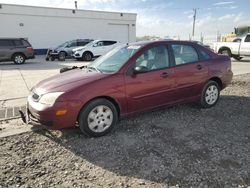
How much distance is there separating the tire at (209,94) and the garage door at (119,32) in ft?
83.1

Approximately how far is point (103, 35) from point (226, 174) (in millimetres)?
27734

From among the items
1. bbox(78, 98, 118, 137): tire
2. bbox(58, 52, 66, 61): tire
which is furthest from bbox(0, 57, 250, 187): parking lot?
bbox(58, 52, 66, 61): tire

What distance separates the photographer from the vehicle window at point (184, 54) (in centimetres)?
494

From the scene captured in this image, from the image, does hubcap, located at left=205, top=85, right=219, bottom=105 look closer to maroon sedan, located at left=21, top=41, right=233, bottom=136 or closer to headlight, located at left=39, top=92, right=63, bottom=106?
maroon sedan, located at left=21, top=41, right=233, bottom=136

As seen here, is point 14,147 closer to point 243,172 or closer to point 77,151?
point 77,151

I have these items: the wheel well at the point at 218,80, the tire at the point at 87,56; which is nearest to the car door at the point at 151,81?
the wheel well at the point at 218,80

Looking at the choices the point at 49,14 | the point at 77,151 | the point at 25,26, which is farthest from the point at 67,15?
the point at 77,151

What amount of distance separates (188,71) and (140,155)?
2272 millimetres

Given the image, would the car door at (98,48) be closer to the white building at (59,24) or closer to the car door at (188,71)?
the white building at (59,24)

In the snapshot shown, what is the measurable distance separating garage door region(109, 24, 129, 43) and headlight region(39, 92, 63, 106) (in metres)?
26.8

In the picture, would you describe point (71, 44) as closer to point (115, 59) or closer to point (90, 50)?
point (90, 50)

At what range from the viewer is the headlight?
3.76 m

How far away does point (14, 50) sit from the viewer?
16.6m

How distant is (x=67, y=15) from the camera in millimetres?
27109
